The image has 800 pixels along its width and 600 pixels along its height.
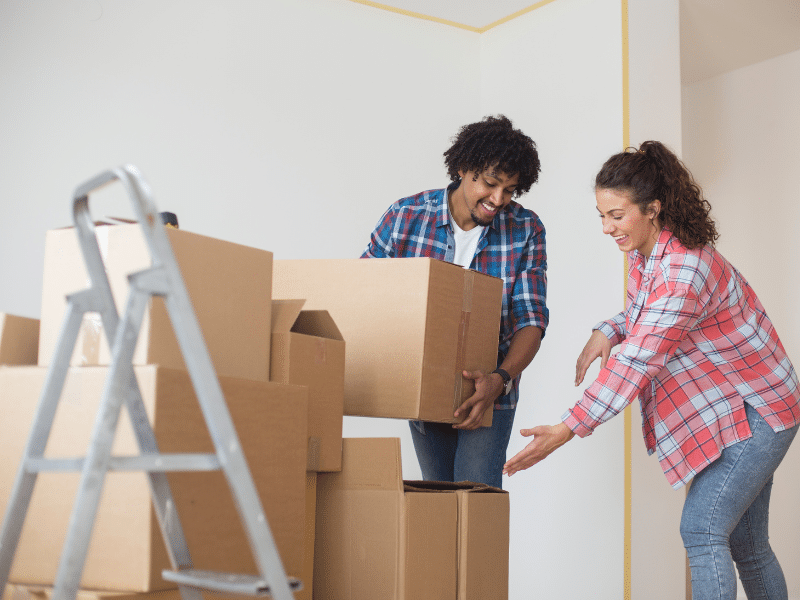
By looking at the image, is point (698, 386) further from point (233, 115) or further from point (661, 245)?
point (233, 115)

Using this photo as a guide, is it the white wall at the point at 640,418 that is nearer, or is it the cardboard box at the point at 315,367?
the cardboard box at the point at 315,367

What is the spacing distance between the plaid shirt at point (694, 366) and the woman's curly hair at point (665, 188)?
35 mm

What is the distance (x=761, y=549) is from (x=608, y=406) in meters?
0.50

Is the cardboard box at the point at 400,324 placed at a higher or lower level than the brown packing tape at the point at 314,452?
higher

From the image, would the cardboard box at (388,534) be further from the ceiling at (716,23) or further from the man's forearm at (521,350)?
the ceiling at (716,23)

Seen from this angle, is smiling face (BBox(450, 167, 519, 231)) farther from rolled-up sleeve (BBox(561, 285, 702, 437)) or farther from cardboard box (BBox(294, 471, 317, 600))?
cardboard box (BBox(294, 471, 317, 600))

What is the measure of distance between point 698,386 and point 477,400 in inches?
18.8

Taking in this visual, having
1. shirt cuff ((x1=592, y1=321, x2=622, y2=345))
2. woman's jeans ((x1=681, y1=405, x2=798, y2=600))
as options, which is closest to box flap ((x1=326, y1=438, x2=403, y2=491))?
woman's jeans ((x1=681, y1=405, x2=798, y2=600))

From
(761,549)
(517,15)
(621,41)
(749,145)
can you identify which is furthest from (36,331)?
(749,145)

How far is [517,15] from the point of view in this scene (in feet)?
12.1

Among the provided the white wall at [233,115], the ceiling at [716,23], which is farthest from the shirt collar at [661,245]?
the ceiling at [716,23]

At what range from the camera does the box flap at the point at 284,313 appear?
1.47 meters

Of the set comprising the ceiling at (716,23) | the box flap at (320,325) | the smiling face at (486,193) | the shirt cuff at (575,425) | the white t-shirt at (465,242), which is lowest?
the shirt cuff at (575,425)

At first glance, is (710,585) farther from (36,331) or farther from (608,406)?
(36,331)
